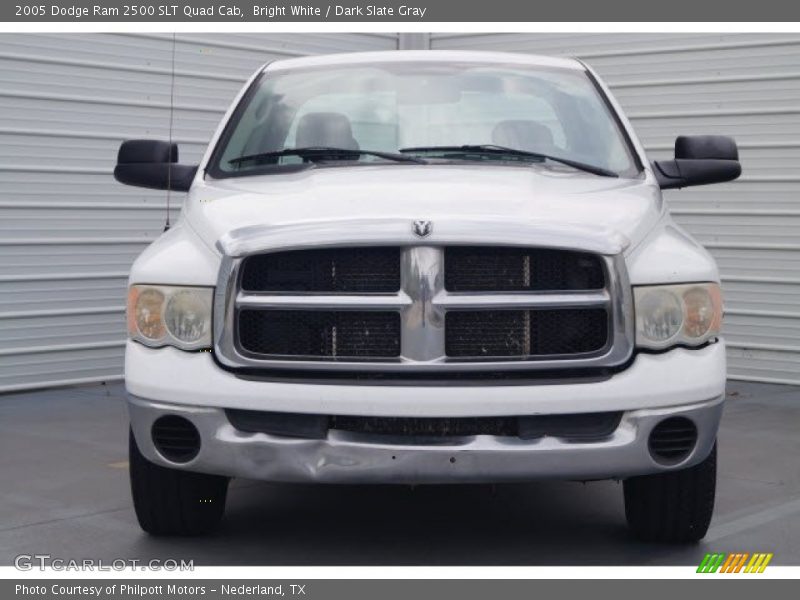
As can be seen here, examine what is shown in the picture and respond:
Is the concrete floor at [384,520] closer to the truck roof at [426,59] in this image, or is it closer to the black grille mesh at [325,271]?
the black grille mesh at [325,271]

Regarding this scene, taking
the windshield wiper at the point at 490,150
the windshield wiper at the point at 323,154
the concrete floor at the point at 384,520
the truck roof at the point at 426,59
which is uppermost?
the truck roof at the point at 426,59

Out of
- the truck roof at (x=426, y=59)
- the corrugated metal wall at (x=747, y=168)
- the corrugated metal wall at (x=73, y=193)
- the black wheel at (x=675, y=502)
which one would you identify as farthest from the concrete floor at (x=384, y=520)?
the corrugated metal wall at (x=747, y=168)

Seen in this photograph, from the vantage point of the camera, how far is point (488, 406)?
4738 mm

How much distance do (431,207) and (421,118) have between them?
132cm

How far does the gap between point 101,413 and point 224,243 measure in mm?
4631

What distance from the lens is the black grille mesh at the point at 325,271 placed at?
16.0ft

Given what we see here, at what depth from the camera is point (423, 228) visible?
482cm

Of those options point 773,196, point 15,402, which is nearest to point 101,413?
point 15,402

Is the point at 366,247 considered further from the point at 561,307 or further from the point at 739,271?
the point at 739,271

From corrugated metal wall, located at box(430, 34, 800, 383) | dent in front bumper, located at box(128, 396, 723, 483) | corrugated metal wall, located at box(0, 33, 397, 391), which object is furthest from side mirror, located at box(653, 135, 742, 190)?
corrugated metal wall, located at box(0, 33, 397, 391)

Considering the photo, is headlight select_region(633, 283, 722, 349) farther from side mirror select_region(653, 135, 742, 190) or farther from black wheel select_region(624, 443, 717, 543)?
side mirror select_region(653, 135, 742, 190)

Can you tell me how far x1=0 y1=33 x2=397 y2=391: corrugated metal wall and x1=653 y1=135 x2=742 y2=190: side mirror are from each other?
560 cm

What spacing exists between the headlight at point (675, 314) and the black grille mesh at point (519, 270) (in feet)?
0.58

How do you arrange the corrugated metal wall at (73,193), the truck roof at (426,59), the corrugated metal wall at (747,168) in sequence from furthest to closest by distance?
the corrugated metal wall at (747,168), the corrugated metal wall at (73,193), the truck roof at (426,59)
